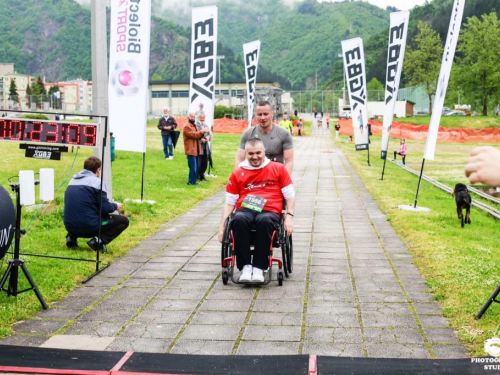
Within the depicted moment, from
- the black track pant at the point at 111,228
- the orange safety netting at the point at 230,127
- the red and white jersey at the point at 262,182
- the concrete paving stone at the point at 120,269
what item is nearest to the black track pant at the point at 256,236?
the red and white jersey at the point at 262,182

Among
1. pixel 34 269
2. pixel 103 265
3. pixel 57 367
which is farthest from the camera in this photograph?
→ pixel 103 265

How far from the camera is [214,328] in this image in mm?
5238

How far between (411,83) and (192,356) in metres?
80.9

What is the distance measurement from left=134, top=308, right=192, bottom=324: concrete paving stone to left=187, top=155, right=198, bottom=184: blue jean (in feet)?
32.5

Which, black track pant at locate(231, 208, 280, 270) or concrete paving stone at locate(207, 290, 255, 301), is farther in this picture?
black track pant at locate(231, 208, 280, 270)

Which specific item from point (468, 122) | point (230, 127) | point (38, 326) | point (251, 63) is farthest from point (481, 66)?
point (38, 326)

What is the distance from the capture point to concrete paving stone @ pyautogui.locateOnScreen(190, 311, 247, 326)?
212 inches

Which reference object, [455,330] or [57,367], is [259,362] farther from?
[455,330]

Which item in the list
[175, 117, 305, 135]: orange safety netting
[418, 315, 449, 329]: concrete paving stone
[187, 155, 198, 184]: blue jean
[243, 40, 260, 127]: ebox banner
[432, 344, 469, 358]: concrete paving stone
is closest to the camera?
[432, 344, 469, 358]: concrete paving stone

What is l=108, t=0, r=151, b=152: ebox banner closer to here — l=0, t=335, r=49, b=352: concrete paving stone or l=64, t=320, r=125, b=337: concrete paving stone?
l=64, t=320, r=125, b=337: concrete paving stone

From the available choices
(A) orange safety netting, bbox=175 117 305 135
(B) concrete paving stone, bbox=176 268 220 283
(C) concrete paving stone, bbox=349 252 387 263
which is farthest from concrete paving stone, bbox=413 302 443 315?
(A) orange safety netting, bbox=175 117 305 135

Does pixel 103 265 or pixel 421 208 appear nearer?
pixel 103 265

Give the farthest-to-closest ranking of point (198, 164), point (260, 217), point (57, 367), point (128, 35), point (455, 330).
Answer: point (198, 164) < point (128, 35) < point (260, 217) < point (455, 330) < point (57, 367)

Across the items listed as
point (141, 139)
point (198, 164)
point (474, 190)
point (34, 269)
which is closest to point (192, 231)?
point (141, 139)
